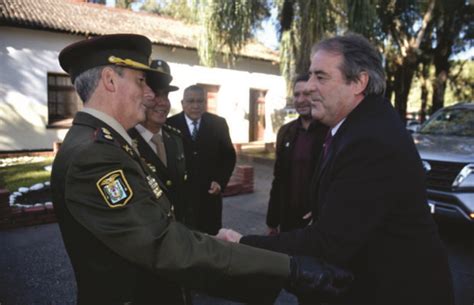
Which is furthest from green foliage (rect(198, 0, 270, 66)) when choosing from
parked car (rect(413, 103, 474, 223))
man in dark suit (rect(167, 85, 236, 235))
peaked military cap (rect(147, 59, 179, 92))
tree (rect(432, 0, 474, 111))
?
peaked military cap (rect(147, 59, 179, 92))

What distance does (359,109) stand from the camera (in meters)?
1.71

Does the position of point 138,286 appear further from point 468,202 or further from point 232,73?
point 232,73

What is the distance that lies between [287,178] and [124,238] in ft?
7.95

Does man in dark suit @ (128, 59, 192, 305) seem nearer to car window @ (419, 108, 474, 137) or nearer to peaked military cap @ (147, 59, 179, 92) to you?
peaked military cap @ (147, 59, 179, 92)

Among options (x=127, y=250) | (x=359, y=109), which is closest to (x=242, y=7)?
(x=359, y=109)

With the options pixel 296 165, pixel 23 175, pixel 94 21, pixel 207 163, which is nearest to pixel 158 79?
pixel 296 165

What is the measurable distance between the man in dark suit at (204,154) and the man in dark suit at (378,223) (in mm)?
2242

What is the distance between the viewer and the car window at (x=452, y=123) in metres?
6.25

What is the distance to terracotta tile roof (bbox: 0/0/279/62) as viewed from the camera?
12.4 meters

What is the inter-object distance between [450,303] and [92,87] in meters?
1.76

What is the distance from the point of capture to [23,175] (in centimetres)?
855

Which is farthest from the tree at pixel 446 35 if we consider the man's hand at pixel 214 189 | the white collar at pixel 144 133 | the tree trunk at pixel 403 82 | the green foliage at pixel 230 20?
the white collar at pixel 144 133

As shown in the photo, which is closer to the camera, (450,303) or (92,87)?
(92,87)

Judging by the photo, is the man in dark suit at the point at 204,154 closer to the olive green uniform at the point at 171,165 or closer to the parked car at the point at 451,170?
the olive green uniform at the point at 171,165
